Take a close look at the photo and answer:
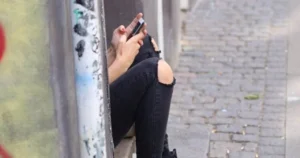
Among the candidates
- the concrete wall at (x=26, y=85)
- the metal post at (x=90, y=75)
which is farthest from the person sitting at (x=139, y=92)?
the concrete wall at (x=26, y=85)

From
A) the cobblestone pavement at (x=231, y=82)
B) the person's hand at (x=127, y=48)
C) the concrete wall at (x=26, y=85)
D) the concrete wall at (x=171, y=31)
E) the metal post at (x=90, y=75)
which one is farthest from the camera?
the concrete wall at (x=171, y=31)

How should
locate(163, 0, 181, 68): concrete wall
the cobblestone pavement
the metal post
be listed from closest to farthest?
the metal post → the cobblestone pavement → locate(163, 0, 181, 68): concrete wall

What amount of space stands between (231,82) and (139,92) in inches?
96.5

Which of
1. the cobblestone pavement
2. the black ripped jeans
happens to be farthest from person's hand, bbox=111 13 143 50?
the cobblestone pavement

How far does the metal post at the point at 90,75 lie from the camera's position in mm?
2111

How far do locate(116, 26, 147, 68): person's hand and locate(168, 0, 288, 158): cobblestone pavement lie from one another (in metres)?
1.29

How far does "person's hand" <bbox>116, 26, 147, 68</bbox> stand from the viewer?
2.99 meters

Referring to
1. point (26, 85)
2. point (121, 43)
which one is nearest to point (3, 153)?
point (26, 85)

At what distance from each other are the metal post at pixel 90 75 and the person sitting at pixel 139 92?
2.09ft

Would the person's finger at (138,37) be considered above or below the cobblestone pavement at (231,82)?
above

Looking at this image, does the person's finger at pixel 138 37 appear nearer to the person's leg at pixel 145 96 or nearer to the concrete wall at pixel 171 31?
the person's leg at pixel 145 96

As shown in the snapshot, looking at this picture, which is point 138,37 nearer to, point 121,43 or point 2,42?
point 121,43

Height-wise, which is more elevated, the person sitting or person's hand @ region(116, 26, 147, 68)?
person's hand @ region(116, 26, 147, 68)

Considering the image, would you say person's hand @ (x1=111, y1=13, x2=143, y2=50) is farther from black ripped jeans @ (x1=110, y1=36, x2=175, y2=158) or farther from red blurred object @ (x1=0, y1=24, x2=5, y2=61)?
red blurred object @ (x1=0, y1=24, x2=5, y2=61)
